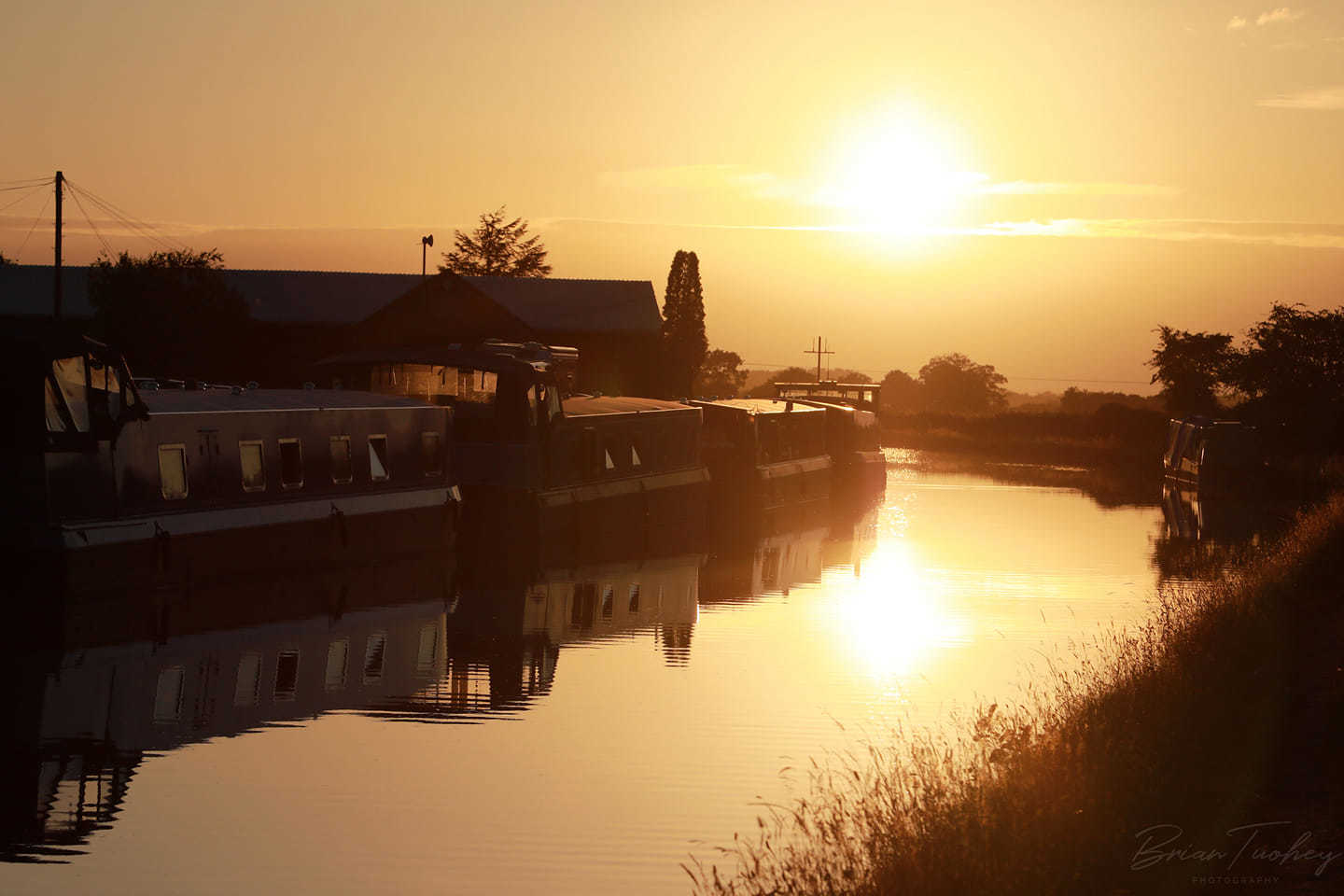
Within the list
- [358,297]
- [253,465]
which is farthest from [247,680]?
[358,297]

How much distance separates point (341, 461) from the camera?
28.0 m

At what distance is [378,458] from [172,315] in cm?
4012

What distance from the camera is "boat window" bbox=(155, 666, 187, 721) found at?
15680 millimetres

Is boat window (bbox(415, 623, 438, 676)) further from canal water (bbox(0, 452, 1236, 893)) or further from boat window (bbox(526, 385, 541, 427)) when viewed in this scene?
boat window (bbox(526, 385, 541, 427))

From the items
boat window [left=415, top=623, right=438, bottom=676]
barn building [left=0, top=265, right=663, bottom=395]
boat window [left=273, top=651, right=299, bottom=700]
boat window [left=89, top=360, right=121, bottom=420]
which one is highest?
barn building [left=0, top=265, right=663, bottom=395]

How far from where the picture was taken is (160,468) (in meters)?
23.6

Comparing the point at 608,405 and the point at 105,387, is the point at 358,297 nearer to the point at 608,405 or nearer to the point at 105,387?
the point at 608,405

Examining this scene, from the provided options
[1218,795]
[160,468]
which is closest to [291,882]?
[1218,795]

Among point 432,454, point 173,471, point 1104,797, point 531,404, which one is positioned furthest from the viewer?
point 531,404

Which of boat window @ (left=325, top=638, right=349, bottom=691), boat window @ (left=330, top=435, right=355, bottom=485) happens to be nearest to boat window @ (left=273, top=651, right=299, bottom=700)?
boat window @ (left=325, top=638, right=349, bottom=691)

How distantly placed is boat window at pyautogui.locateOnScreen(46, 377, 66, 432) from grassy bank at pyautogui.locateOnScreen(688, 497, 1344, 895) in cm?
1180

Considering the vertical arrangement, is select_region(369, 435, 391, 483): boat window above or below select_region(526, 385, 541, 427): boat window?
below

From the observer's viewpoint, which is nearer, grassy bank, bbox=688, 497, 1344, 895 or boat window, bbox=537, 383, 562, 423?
grassy bank, bbox=688, 497, 1344, 895

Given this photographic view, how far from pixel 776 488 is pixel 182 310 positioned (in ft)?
94.8
